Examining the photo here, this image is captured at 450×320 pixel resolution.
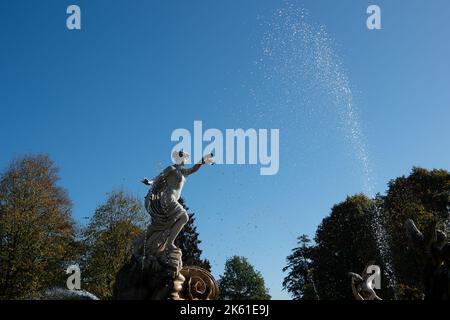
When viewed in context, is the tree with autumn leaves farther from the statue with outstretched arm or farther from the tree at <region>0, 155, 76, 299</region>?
the statue with outstretched arm

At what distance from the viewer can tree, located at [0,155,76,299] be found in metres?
32.2

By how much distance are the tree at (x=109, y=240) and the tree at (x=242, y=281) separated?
94.4ft

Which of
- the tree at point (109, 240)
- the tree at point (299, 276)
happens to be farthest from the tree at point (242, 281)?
the tree at point (109, 240)

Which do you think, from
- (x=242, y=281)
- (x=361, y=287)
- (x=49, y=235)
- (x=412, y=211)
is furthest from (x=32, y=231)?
(x=242, y=281)

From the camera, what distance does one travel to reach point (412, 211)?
3434cm

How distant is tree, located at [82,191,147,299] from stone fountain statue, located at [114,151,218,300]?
20.9 m

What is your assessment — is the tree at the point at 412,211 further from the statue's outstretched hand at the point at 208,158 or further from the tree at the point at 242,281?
the tree at the point at 242,281

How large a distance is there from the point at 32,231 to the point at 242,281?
40.3 meters

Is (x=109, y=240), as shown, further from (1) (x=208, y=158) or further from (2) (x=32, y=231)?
(1) (x=208, y=158)

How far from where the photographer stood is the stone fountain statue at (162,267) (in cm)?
1409

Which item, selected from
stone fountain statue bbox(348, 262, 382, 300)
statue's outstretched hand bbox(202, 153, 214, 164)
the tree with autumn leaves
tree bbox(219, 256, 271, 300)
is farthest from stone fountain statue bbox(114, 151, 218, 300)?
tree bbox(219, 256, 271, 300)
